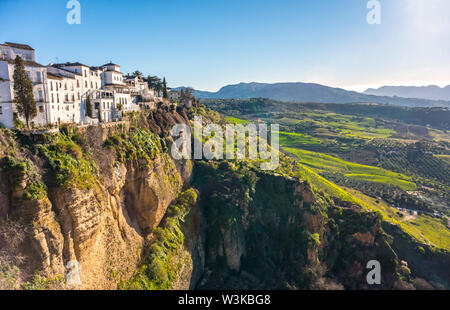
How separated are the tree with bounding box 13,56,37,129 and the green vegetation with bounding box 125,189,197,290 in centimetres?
1569

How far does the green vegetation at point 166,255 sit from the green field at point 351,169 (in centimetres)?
6055

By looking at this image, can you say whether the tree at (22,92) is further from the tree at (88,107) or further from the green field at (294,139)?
the green field at (294,139)

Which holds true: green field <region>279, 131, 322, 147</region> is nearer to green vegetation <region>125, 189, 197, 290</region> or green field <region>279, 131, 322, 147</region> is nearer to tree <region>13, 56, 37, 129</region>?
green vegetation <region>125, 189, 197, 290</region>

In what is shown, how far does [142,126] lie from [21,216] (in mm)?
20056

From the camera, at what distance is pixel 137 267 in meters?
24.5

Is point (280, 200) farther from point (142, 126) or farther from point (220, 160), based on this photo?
point (142, 126)

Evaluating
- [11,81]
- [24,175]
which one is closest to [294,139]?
[11,81]

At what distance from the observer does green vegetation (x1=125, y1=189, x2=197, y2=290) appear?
78.4ft

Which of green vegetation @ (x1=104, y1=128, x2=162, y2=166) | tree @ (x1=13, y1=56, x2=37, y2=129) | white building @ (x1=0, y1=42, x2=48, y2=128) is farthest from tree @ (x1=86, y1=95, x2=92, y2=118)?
tree @ (x1=13, y1=56, x2=37, y2=129)

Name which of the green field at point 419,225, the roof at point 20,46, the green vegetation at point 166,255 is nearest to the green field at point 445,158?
the green field at point 419,225

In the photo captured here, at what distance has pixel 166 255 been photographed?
2733 cm

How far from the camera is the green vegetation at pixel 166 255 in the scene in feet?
78.4

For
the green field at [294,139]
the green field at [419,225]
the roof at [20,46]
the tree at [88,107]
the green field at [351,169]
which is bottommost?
Answer: the green field at [419,225]
